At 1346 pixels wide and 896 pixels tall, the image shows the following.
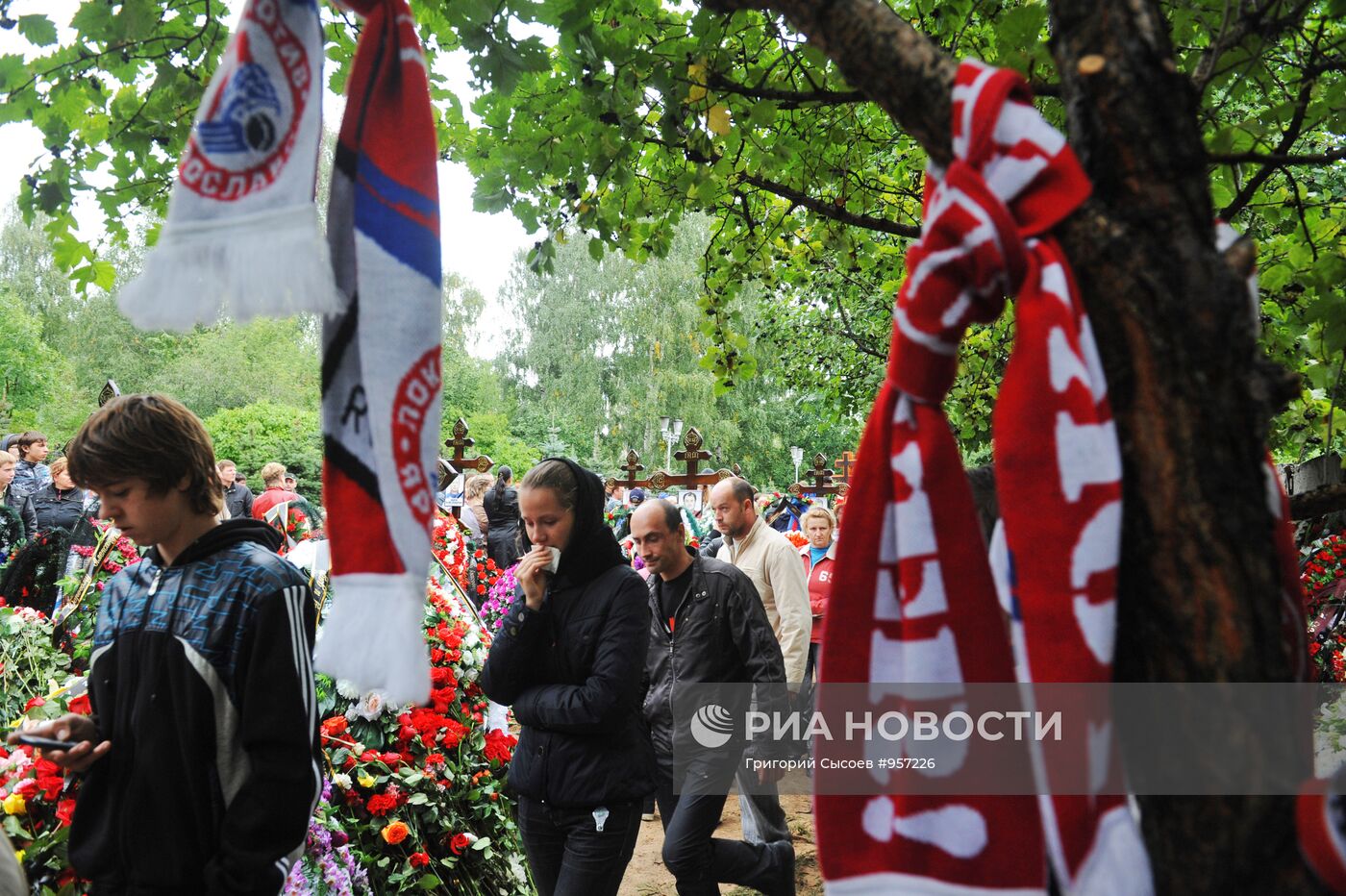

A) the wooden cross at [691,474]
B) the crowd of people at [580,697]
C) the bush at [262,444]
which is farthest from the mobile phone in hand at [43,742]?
the bush at [262,444]

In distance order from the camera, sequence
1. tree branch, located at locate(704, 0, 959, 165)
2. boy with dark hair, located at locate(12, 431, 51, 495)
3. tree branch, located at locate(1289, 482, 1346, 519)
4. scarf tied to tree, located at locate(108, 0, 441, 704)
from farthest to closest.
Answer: boy with dark hair, located at locate(12, 431, 51, 495), tree branch, located at locate(1289, 482, 1346, 519), scarf tied to tree, located at locate(108, 0, 441, 704), tree branch, located at locate(704, 0, 959, 165)

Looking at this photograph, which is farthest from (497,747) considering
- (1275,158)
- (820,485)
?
(820,485)

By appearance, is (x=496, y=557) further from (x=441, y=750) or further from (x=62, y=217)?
(x=62, y=217)

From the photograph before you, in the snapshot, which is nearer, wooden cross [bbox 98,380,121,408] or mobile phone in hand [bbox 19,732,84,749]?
mobile phone in hand [bbox 19,732,84,749]

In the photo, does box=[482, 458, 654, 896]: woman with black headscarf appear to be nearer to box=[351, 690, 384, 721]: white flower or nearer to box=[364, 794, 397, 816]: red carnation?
box=[364, 794, 397, 816]: red carnation

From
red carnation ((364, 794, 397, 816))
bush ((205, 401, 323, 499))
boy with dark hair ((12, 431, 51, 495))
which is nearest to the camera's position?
red carnation ((364, 794, 397, 816))

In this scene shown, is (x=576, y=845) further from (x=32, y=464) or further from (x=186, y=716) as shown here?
(x=32, y=464)

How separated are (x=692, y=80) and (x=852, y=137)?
1420 millimetres

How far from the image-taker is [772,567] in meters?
5.58

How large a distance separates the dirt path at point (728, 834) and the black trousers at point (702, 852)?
0.70 m

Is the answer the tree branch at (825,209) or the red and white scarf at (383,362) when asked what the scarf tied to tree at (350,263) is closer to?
the red and white scarf at (383,362)

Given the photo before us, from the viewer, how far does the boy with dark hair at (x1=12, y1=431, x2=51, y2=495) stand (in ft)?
27.1

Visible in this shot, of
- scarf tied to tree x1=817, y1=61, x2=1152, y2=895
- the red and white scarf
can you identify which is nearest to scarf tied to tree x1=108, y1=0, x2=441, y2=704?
the red and white scarf

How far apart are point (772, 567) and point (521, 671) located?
2368 millimetres
